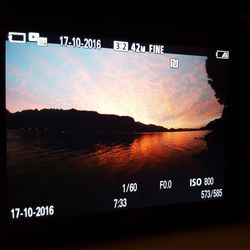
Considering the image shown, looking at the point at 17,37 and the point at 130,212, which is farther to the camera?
the point at 130,212

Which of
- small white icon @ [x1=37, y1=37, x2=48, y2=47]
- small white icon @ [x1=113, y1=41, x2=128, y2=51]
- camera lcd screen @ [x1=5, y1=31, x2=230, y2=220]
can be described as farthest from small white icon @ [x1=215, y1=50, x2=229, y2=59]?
small white icon @ [x1=37, y1=37, x2=48, y2=47]

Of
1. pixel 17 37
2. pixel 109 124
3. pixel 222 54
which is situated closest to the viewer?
pixel 17 37

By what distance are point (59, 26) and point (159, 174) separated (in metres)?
0.48

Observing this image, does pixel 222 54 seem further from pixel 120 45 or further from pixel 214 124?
pixel 120 45

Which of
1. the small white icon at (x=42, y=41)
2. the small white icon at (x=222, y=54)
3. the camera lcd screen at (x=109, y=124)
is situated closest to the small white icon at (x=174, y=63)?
the camera lcd screen at (x=109, y=124)

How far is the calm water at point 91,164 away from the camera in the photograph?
1.03m

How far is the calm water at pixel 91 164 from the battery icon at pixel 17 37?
22 cm

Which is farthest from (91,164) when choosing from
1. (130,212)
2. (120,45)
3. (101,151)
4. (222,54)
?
(222,54)

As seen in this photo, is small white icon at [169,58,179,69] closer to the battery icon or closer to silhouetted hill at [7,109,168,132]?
silhouetted hill at [7,109,168,132]

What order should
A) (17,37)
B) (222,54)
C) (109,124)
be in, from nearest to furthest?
(17,37) < (109,124) < (222,54)

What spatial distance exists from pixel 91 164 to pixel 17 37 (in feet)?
1.19

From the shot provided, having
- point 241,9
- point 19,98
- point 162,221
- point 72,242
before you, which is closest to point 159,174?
point 162,221

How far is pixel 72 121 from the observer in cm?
107

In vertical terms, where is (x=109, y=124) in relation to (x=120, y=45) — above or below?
below
